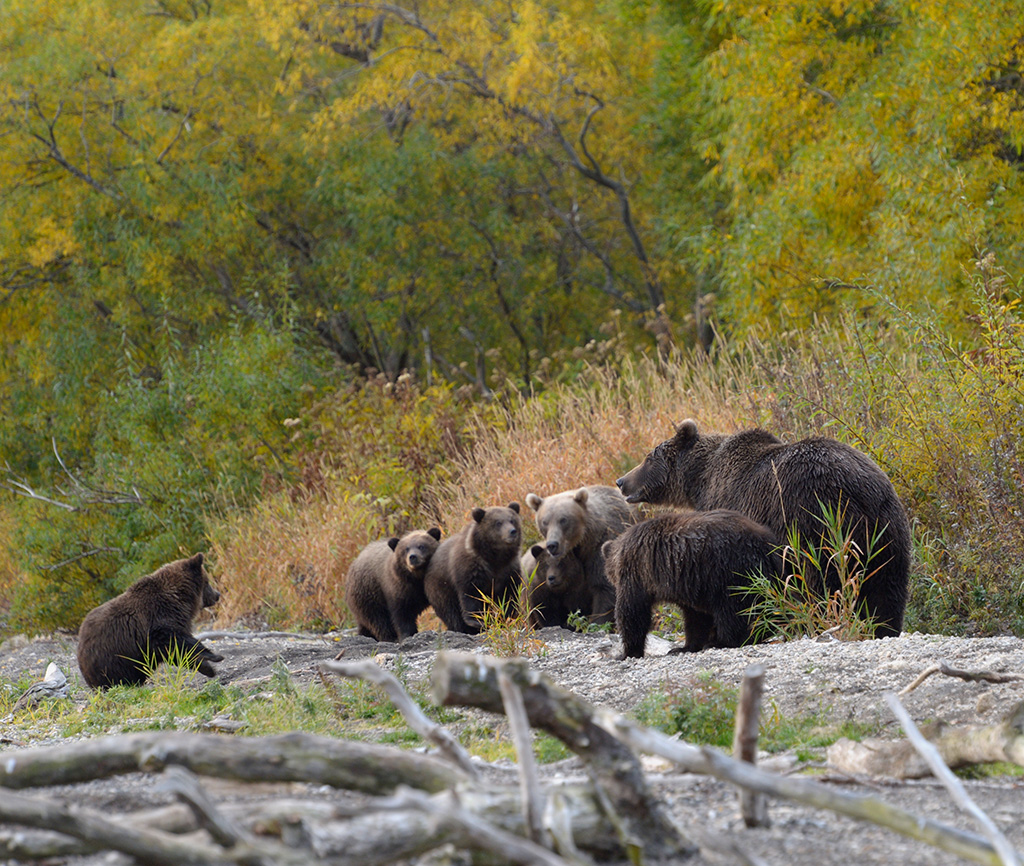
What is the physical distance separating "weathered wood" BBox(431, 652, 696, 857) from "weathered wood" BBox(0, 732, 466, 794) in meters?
0.19

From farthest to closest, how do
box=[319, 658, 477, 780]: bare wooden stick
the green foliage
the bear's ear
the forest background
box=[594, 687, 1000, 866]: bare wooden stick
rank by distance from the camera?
the forest background, the bear's ear, the green foliage, box=[319, 658, 477, 780]: bare wooden stick, box=[594, 687, 1000, 866]: bare wooden stick

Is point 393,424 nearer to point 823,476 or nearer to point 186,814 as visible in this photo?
point 823,476

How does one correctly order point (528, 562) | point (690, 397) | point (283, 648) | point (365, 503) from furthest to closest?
point (365, 503) < point (690, 397) < point (528, 562) < point (283, 648)

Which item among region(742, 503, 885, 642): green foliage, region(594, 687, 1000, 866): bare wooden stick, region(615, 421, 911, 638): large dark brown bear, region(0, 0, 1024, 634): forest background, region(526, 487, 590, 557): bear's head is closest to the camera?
region(594, 687, 1000, 866): bare wooden stick

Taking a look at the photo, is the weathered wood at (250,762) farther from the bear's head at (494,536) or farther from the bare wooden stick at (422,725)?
the bear's head at (494,536)

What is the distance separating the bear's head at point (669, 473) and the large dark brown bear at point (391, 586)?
236cm

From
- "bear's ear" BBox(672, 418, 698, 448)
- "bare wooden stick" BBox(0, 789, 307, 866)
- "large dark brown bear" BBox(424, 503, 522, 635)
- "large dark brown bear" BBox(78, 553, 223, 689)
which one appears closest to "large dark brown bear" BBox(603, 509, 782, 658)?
"bear's ear" BBox(672, 418, 698, 448)

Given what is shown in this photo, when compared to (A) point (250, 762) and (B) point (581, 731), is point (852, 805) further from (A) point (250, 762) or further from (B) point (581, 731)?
(A) point (250, 762)

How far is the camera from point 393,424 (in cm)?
1423

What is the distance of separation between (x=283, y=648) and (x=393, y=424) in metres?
5.81

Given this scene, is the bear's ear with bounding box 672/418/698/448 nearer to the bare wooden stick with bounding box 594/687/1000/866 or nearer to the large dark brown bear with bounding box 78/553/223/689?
the large dark brown bear with bounding box 78/553/223/689

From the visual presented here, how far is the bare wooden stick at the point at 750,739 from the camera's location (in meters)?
2.84

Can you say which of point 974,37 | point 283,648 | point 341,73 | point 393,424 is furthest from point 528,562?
point 341,73

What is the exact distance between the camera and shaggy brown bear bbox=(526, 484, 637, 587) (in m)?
8.99
